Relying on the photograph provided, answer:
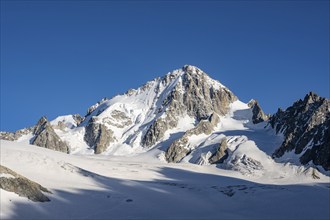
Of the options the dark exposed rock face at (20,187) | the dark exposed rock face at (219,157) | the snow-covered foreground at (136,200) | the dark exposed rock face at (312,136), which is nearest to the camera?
the snow-covered foreground at (136,200)

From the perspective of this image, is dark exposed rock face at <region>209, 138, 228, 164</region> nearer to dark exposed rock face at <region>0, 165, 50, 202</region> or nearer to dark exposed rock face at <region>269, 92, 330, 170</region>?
dark exposed rock face at <region>269, 92, 330, 170</region>

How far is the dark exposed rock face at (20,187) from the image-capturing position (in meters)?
51.2

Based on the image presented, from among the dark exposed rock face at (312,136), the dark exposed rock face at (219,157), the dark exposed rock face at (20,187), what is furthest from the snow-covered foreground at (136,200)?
the dark exposed rock face at (219,157)

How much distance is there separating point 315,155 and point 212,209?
379 ft

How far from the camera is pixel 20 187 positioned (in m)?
52.0

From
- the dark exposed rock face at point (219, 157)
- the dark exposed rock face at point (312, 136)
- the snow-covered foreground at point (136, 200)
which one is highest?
the dark exposed rock face at point (312, 136)

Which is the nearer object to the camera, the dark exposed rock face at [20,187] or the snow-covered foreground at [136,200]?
the snow-covered foreground at [136,200]

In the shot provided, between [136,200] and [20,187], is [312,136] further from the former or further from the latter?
[20,187]

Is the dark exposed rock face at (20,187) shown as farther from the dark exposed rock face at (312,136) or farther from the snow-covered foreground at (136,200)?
the dark exposed rock face at (312,136)

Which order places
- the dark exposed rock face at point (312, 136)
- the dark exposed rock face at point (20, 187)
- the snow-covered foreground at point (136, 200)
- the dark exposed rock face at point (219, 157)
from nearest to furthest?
the snow-covered foreground at point (136, 200), the dark exposed rock face at point (20, 187), the dark exposed rock face at point (312, 136), the dark exposed rock face at point (219, 157)

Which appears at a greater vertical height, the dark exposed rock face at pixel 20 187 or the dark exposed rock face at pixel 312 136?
the dark exposed rock face at pixel 312 136

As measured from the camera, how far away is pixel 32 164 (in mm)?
75375

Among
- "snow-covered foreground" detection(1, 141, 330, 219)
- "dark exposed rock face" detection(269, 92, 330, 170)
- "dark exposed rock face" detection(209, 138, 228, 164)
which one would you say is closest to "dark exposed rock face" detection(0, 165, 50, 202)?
"snow-covered foreground" detection(1, 141, 330, 219)

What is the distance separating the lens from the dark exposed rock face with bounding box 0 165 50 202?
5119cm
